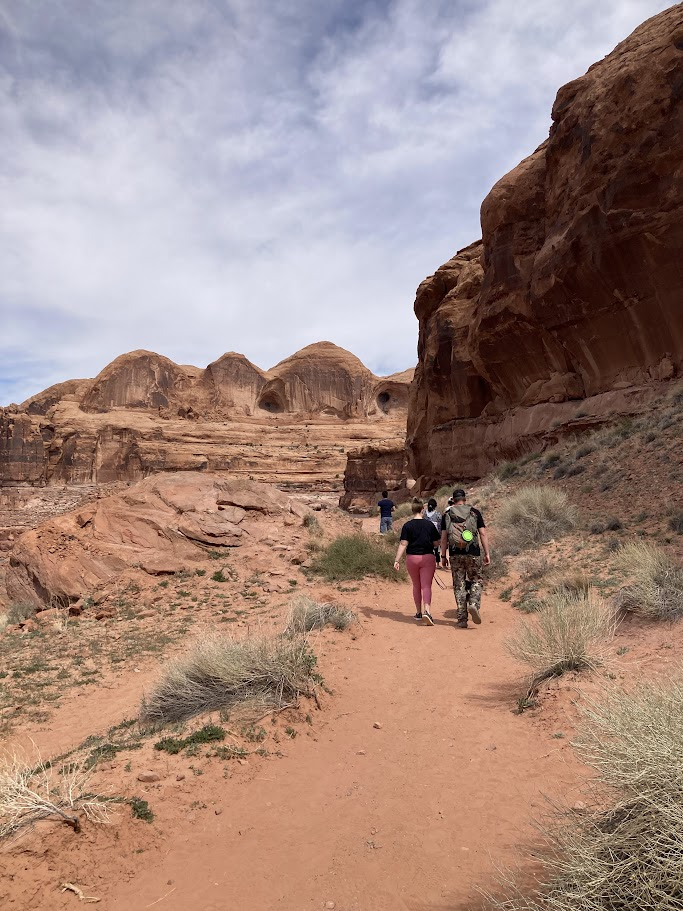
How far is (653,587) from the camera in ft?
19.2

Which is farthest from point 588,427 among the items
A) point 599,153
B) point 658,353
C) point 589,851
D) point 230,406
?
point 230,406

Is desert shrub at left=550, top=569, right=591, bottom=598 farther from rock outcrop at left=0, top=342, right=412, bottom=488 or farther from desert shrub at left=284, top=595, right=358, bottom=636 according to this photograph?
rock outcrop at left=0, top=342, right=412, bottom=488

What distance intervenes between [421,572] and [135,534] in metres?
6.05

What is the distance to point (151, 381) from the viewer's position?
78.2 metres

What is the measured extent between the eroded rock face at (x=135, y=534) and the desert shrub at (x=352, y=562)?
1.75m

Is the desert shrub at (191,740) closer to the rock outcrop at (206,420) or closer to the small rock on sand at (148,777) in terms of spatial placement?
the small rock on sand at (148,777)

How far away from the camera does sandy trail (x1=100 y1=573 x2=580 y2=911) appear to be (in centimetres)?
259

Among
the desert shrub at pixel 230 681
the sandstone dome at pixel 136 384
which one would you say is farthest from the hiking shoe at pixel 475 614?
the sandstone dome at pixel 136 384

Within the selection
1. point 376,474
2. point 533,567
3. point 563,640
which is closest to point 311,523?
point 533,567

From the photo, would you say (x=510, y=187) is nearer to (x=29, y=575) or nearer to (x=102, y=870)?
(x=29, y=575)

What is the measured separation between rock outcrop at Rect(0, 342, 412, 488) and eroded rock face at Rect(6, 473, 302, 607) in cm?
4219

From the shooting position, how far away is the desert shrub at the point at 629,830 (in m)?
1.71

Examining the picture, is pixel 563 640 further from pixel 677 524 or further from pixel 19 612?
pixel 19 612

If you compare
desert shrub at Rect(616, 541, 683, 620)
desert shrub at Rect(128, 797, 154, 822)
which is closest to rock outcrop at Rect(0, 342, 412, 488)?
desert shrub at Rect(616, 541, 683, 620)
